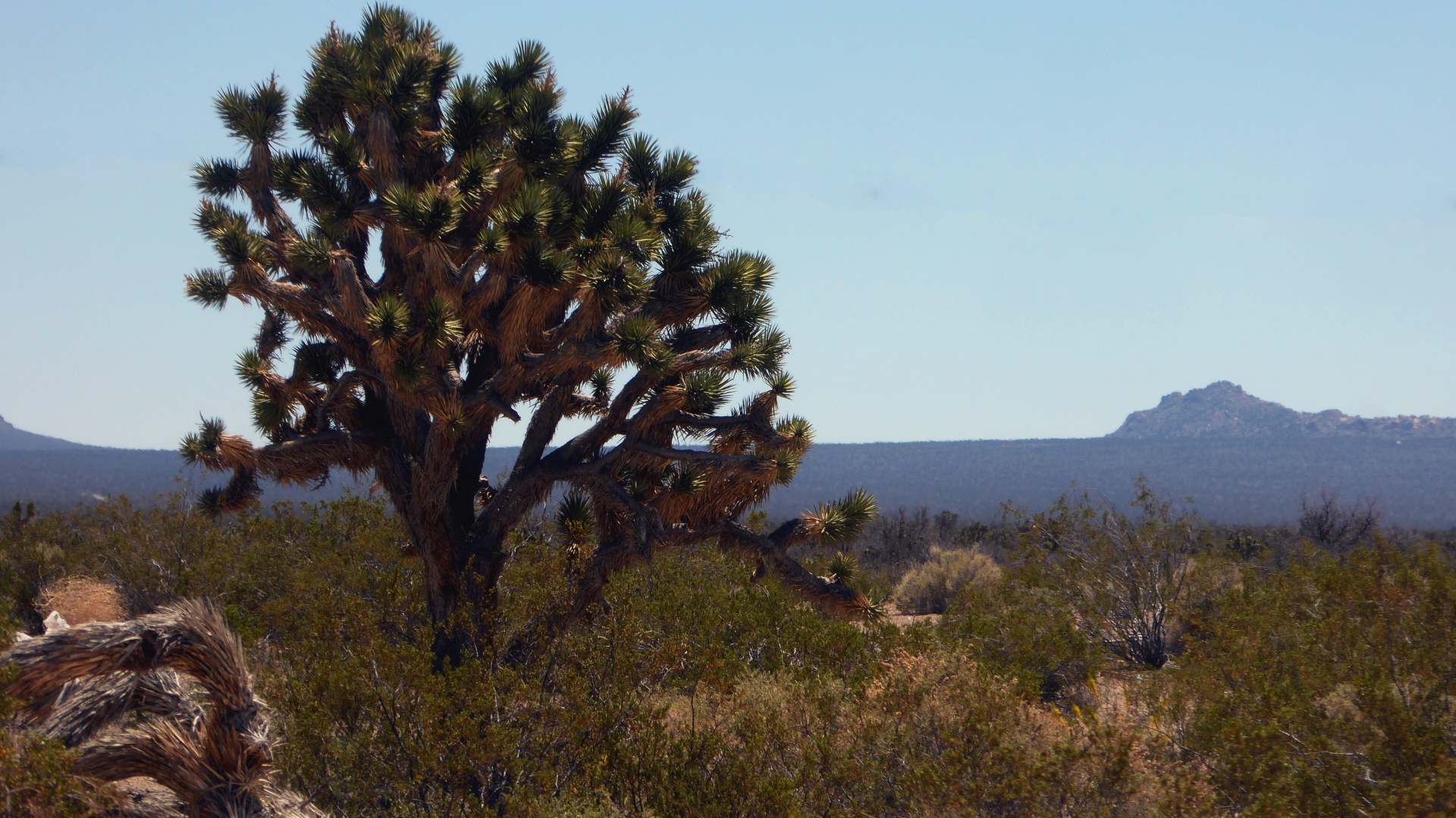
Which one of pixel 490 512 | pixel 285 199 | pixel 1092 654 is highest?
pixel 285 199

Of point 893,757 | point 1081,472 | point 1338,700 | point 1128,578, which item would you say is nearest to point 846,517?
point 893,757

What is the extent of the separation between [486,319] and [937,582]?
1411cm

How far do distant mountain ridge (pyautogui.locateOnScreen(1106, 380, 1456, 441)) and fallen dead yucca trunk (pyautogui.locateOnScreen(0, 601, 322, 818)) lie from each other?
12649 centimetres

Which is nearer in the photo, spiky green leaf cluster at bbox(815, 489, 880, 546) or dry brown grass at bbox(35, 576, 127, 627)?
spiky green leaf cluster at bbox(815, 489, 880, 546)

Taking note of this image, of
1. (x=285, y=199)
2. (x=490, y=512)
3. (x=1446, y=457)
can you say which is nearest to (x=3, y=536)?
(x=285, y=199)

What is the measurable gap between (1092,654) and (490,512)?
6.87 m

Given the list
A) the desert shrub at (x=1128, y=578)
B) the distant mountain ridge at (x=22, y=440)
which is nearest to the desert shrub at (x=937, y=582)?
the desert shrub at (x=1128, y=578)

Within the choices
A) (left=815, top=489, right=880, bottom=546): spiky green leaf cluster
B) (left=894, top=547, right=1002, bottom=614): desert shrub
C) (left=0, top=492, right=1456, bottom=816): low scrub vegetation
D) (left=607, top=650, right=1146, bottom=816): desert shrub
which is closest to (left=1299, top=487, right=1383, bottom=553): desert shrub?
(left=894, top=547, right=1002, bottom=614): desert shrub

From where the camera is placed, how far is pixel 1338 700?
23.7 ft

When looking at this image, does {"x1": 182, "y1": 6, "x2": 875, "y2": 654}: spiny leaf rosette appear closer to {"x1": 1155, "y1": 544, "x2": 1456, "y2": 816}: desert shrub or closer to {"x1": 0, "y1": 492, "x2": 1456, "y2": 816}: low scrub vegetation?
{"x1": 0, "y1": 492, "x2": 1456, "y2": 816}: low scrub vegetation

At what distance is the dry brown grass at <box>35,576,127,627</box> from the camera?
583 inches

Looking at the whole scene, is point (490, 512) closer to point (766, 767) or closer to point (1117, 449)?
point (766, 767)

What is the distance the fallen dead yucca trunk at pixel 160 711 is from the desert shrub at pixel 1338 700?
15.3ft

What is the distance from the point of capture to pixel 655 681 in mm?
7039
